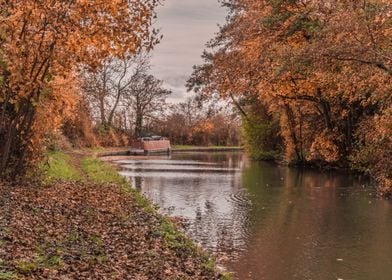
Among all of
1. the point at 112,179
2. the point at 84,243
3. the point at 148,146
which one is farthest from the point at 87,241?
the point at 148,146

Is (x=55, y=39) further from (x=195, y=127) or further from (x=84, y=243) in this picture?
(x=195, y=127)

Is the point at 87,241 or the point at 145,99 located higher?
the point at 145,99

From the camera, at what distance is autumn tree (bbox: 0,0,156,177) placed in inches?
432

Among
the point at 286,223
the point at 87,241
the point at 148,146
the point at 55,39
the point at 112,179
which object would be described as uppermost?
the point at 55,39

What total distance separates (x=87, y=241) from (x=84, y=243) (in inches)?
8.0

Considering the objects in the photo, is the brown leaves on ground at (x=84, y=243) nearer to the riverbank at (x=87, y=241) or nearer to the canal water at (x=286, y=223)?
the riverbank at (x=87, y=241)

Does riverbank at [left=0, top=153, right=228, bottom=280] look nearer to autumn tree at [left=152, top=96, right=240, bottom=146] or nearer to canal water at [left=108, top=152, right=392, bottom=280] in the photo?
canal water at [left=108, top=152, right=392, bottom=280]

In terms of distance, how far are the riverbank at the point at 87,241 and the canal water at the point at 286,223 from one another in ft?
3.46

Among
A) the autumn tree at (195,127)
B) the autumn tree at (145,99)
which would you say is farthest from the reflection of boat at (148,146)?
the autumn tree at (195,127)

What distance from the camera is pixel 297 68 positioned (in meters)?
16.4

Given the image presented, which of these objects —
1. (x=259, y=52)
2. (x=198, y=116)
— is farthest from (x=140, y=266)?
(x=198, y=116)

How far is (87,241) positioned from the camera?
8711 millimetres

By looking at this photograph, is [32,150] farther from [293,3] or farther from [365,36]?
[293,3]

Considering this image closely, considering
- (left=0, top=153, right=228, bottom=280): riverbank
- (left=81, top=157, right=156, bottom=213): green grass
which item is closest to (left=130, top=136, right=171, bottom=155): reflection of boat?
(left=81, top=157, right=156, bottom=213): green grass
